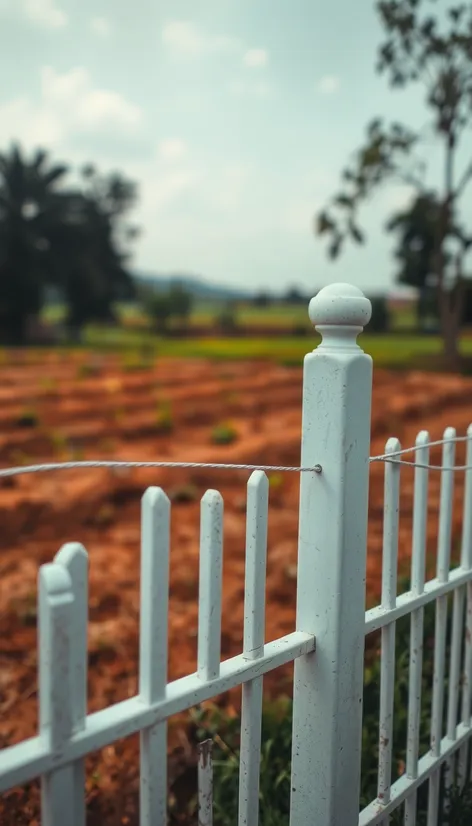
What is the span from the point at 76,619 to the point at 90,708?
2299 mm

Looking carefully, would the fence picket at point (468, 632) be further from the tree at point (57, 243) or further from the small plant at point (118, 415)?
the tree at point (57, 243)

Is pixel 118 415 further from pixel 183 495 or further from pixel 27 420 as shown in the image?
pixel 183 495

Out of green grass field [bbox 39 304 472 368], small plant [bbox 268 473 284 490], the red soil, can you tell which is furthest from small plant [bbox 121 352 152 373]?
small plant [bbox 268 473 284 490]

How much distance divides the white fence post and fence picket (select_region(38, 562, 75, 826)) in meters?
0.56

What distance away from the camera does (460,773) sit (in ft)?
6.95

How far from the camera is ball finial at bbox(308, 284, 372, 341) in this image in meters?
1.39

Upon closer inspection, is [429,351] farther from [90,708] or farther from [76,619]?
[76,619]

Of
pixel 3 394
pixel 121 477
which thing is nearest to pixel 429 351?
pixel 3 394

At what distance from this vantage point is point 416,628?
69.8 inches

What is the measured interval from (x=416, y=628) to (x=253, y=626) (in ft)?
2.12

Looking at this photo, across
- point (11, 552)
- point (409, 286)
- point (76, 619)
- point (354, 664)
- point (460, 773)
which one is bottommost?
point (11, 552)

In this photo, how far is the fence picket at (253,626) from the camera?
1266 mm

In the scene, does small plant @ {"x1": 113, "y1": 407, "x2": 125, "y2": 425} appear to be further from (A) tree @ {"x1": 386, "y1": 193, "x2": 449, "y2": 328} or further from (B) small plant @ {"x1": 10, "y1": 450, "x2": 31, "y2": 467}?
(A) tree @ {"x1": 386, "y1": 193, "x2": 449, "y2": 328}

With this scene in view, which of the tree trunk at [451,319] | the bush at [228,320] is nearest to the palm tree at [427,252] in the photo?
the tree trunk at [451,319]
